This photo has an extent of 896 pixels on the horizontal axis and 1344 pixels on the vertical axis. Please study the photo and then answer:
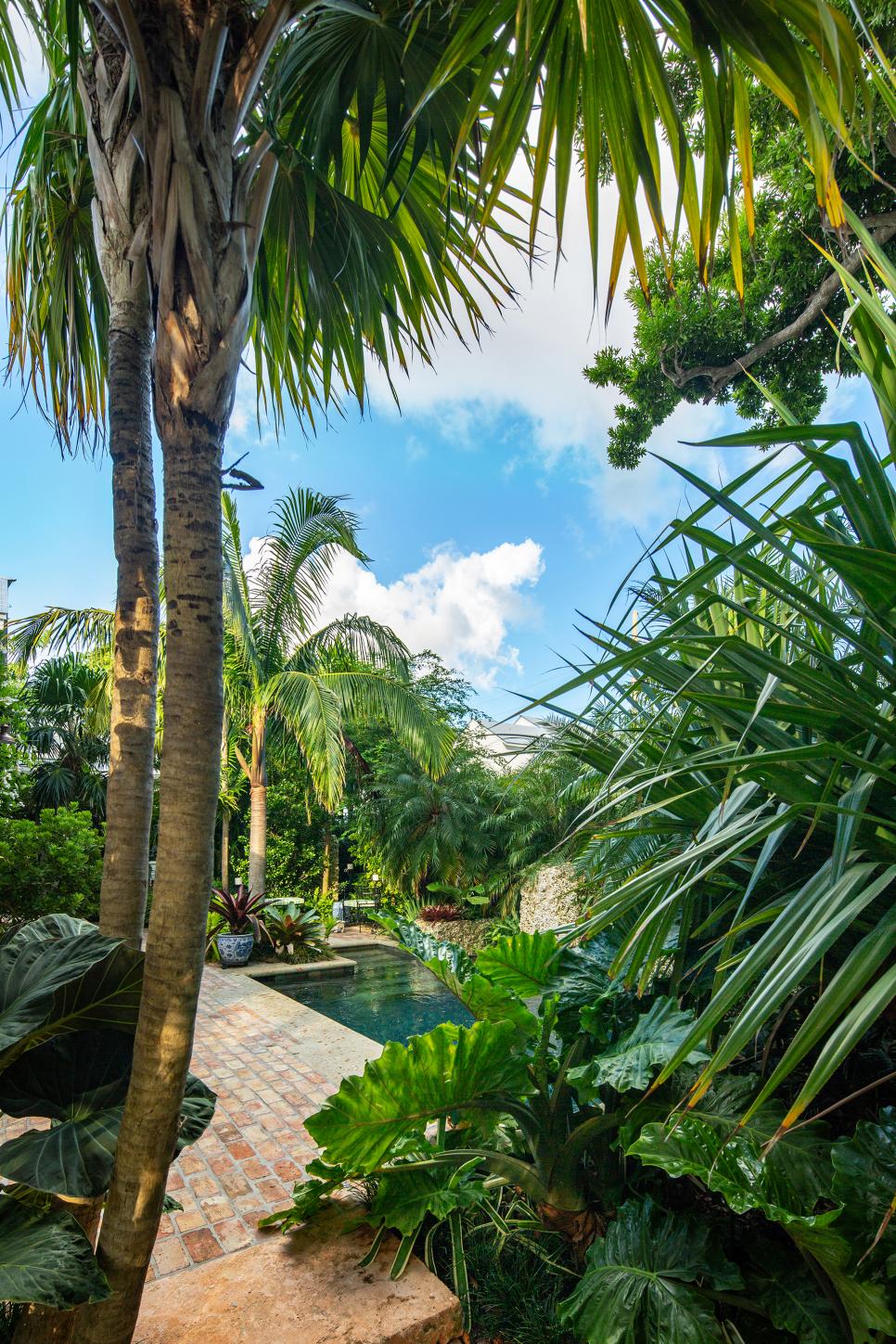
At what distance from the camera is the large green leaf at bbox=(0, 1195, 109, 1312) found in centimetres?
113

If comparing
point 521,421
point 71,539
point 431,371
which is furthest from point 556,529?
point 431,371

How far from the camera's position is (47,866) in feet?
19.0

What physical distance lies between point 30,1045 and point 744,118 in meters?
2.48

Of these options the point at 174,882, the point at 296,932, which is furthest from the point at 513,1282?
the point at 296,932

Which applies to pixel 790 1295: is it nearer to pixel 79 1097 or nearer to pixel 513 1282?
pixel 513 1282

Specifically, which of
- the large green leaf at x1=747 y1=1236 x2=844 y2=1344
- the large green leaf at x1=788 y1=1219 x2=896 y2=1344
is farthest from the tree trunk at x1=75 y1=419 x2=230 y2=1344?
the large green leaf at x1=747 y1=1236 x2=844 y2=1344

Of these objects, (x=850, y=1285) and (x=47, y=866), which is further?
(x=47, y=866)

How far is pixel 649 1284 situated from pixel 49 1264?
1203 millimetres

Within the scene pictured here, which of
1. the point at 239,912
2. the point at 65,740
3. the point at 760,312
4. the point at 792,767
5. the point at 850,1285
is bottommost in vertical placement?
the point at 239,912

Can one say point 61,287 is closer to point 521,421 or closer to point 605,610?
point 605,610

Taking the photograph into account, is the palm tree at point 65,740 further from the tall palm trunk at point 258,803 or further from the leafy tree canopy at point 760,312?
the leafy tree canopy at point 760,312

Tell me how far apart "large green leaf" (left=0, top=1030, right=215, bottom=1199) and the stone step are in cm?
60

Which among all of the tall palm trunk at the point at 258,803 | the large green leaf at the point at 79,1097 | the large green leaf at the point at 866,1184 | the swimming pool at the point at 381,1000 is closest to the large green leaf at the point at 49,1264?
the large green leaf at the point at 79,1097

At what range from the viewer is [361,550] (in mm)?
9695
